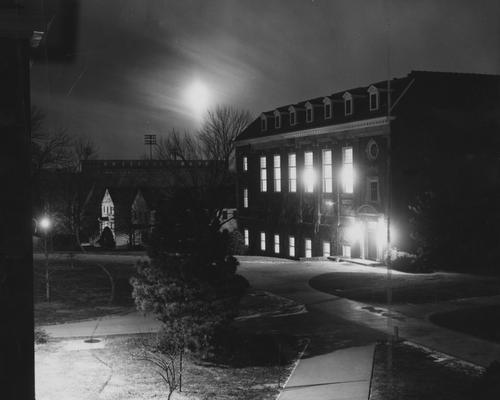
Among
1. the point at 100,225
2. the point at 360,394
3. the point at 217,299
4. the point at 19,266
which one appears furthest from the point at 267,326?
the point at 100,225

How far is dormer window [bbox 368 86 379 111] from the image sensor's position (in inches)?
1504

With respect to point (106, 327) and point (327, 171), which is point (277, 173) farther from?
point (106, 327)

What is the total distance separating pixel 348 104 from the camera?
41.2 meters

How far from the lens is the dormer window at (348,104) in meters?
40.7

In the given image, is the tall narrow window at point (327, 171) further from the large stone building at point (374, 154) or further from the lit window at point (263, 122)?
the lit window at point (263, 122)

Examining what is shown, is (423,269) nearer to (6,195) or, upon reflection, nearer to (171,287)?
(171,287)

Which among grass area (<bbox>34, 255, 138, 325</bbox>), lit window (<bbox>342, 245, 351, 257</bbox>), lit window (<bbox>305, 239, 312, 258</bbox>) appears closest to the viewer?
grass area (<bbox>34, 255, 138, 325</bbox>)

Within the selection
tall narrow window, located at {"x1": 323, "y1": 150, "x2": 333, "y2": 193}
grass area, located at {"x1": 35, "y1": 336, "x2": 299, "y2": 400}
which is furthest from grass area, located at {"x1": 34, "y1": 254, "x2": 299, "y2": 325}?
tall narrow window, located at {"x1": 323, "y1": 150, "x2": 333, "y2": 193}

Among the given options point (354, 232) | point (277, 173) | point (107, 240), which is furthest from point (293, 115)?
point (107, 240)

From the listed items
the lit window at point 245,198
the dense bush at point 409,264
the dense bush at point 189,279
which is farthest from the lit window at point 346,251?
the dense bush at point 189,279

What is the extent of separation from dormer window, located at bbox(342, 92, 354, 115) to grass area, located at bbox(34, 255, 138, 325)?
57.9 feet

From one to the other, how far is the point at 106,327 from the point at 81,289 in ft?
30.3

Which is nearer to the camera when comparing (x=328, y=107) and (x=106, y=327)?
(x=106, y=327)

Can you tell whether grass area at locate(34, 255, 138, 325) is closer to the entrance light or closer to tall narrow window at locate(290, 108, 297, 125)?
the entrance light
